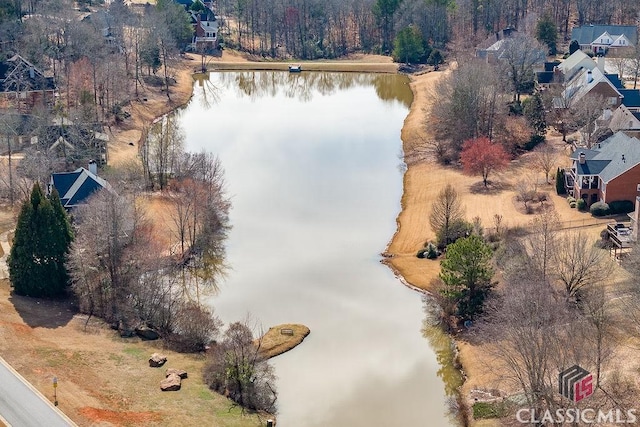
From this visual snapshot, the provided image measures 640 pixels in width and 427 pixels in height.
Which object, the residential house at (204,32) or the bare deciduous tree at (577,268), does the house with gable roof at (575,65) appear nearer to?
the bare deciduous tree at (577,268)

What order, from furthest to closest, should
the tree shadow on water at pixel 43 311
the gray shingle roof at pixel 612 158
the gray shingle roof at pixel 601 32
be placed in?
the gray shingle roof at pixel 601 32
the gray shingle roof at pixel 612 158
the tree shadow on water at pixel 43 311

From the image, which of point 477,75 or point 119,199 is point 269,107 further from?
point 119,199

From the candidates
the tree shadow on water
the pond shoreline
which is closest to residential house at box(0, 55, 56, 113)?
the pond shoreline

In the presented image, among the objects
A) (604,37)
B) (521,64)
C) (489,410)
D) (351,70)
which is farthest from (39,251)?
(604,37)

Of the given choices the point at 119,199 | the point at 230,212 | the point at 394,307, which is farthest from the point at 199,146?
the point at 394,307

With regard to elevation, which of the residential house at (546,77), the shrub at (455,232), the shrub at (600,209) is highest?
the residential house at (546,77)

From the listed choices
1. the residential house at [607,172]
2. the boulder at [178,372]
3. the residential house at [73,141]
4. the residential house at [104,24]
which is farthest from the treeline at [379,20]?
the boulder at [178,372]
